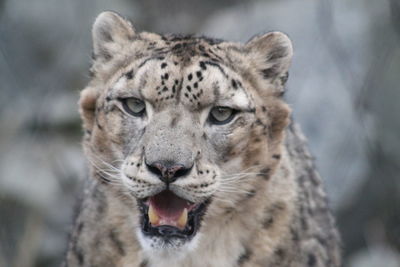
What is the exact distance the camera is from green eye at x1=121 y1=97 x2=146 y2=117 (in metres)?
2.55

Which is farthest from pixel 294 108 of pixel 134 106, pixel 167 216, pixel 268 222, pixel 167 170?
pixel 167 170

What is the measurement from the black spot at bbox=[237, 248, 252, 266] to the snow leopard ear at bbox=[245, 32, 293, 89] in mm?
568

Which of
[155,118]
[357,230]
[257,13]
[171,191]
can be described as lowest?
[357,230]

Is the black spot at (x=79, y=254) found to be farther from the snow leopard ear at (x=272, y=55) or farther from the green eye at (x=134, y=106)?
the snow leopard ear at (x=272, y=55)

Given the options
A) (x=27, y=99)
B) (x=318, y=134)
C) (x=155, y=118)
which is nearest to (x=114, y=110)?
(x=155, y=118)

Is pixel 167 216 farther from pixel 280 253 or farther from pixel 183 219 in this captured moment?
pixel 280 253

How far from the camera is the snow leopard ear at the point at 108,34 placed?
113 inches

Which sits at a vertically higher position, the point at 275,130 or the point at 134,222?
the point at 275,130

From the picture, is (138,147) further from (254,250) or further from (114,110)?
(254,250)

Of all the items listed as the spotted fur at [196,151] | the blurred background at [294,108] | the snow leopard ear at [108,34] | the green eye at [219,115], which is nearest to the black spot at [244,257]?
the spotted fur at [196,151]

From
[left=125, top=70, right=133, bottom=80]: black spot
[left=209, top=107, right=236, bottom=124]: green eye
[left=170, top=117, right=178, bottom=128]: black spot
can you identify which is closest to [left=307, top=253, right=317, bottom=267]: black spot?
[left=209, top=107, right=236, bottom=124]: green eye

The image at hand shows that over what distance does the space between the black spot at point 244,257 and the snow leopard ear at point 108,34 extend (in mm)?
791

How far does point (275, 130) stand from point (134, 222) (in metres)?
0.54

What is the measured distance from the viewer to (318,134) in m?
4.80
